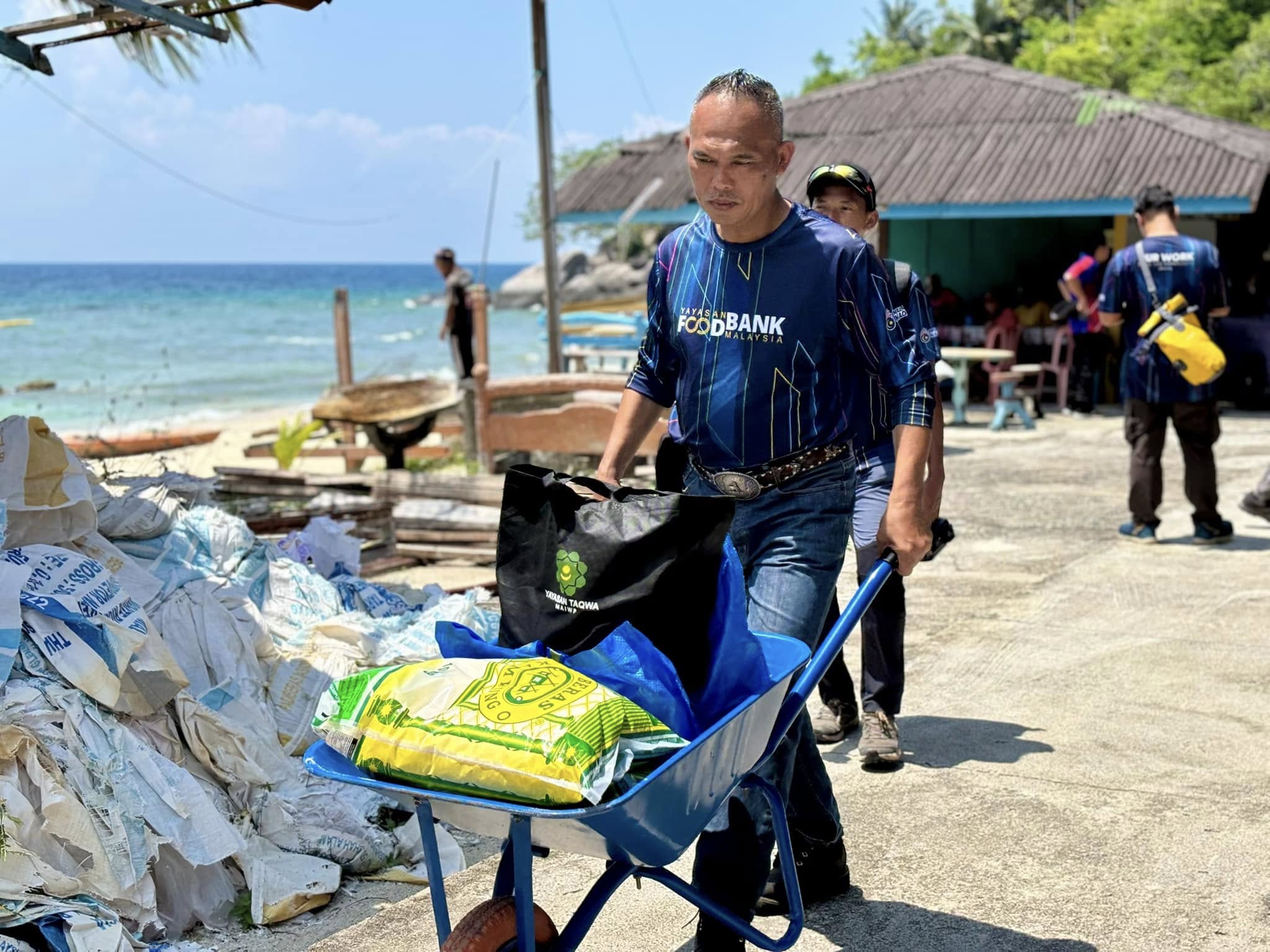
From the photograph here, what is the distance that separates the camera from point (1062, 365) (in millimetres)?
16297

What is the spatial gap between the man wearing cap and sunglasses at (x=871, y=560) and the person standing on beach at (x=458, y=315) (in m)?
10.6

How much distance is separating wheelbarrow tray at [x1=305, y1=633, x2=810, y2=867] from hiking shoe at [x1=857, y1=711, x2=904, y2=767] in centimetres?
212

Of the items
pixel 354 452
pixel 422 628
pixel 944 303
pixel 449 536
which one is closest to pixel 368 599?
pixel 422 628

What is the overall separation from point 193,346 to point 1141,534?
46699mm

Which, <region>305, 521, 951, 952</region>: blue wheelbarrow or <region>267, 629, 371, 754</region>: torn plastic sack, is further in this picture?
<region>267, 629, 371, 754</region>: torn plastic sack

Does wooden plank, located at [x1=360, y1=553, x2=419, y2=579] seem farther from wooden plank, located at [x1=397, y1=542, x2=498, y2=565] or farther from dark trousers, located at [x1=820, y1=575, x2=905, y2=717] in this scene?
dark trousers, located at [x1=820, y1=575, x2=905, y2=717]

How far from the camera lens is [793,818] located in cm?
360

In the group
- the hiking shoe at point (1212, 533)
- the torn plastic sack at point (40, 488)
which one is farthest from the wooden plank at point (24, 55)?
the hiking shoe at point (1212, 533)

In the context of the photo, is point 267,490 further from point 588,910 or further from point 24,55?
point 588,910

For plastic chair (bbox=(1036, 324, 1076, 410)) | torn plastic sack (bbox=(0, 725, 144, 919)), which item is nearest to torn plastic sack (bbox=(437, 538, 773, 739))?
torn plastic sack (bbox=(0, 725, 144, 919))

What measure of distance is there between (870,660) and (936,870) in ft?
3.27

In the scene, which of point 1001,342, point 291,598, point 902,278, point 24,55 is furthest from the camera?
point 1001,342

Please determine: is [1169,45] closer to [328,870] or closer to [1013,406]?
[1013,406]

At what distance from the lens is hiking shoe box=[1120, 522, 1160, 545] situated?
856 cm
